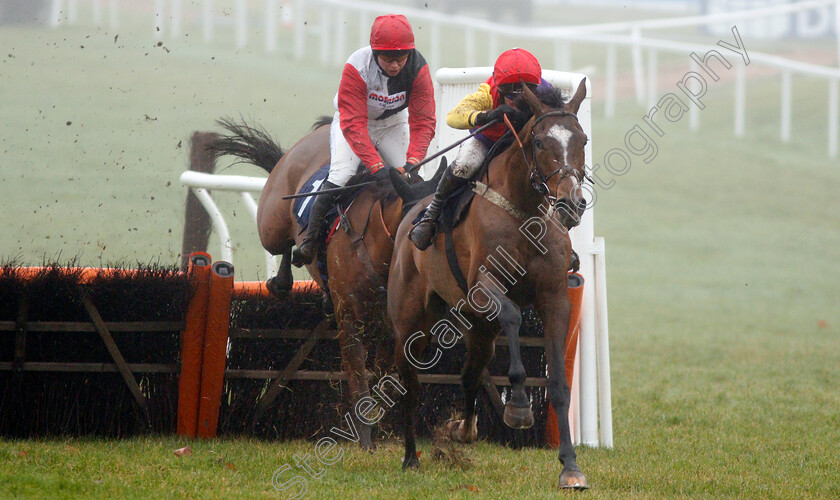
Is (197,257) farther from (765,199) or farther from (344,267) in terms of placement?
(765,199)

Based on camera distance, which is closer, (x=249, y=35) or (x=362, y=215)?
(x=362, y=215)

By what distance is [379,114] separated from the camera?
6.54 m

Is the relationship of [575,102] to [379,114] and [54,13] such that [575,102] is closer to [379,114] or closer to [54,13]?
[379,114]

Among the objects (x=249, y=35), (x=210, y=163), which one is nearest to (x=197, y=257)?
(x=210, y=163)

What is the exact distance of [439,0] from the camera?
36781 millimetres

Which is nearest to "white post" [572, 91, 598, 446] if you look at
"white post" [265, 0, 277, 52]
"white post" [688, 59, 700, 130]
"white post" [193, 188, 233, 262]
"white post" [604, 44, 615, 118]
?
"white post" [193, 188, 233, 262]

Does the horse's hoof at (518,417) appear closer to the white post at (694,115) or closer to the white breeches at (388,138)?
the white breeches at (388,138)

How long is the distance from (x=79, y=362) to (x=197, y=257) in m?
0.98

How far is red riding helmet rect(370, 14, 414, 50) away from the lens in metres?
5.93

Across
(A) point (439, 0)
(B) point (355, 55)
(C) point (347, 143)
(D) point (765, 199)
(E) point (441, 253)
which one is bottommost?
(D) point (765, 199)

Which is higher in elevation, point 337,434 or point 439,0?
point 439,0

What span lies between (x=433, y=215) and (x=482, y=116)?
0.62 metres

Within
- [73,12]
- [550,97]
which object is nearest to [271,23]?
[73,12]

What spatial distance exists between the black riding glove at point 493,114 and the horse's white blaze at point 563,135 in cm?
49
